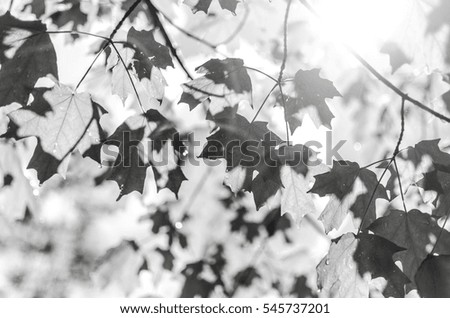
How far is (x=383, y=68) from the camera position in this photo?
211 centimetres

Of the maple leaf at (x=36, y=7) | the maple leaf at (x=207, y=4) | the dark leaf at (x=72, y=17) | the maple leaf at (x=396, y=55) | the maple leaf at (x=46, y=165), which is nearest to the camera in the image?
the maple leaf at (x=207, y=4)

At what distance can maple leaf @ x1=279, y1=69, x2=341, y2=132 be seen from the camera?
1.64 meters

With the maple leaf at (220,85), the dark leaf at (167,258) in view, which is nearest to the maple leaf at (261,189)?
the maple leaf at (220,85)

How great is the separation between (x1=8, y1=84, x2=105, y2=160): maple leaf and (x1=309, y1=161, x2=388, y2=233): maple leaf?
2.85 feet

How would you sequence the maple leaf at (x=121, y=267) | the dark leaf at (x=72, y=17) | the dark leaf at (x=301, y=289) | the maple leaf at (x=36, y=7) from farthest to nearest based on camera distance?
1. the dark leaf at (x=301, y=289)
2. the maple leaf at (x=121, y=267)
3. the dark leaf at (x=72, y=17)
4. the maple leaf at (x=36, y=7)

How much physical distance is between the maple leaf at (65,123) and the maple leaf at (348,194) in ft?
2.85

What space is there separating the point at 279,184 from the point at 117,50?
755 millimetres

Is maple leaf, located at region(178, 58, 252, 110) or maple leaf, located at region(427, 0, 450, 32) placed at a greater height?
maple leaf, located at region(427, 0, 450, 32)

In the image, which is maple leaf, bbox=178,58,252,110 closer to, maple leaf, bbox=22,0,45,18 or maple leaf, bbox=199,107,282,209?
maple leaf, bbox=199,107,282,209

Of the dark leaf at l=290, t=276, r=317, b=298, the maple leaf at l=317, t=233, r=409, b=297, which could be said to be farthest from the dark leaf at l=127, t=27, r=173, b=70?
the dark leaf at l=290, t=276, r=317, b=298

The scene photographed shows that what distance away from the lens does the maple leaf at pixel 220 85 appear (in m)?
1.63

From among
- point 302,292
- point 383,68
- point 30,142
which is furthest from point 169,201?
point 383,68

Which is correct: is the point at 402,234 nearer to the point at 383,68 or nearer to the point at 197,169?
the point at 383,68

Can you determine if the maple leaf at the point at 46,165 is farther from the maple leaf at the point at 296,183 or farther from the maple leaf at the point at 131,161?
the maple leaf at the point at 296,183
